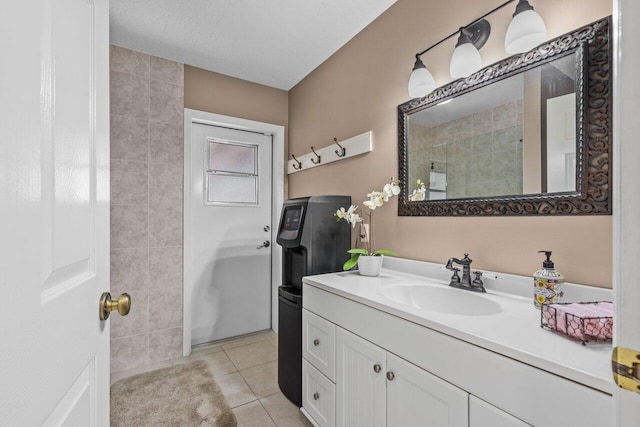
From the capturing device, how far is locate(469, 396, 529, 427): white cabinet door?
2.36 ft

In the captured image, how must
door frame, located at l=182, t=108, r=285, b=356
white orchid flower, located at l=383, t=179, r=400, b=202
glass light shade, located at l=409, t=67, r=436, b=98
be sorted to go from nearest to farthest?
glass light shade, located at l=409, t=67, r=436, b=98
white orchid flower, located at l=383, t=179, r=400, b=202
door frame, located at l=182, t=108, r=285, b=356

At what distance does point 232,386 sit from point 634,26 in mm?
2429

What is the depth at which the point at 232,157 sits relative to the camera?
2836 millimetres

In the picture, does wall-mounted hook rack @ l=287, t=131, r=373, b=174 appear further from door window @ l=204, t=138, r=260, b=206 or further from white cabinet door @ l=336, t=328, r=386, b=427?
white cabinet door @ l=336, t=328, r=386, b=427

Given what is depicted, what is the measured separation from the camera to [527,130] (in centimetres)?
119

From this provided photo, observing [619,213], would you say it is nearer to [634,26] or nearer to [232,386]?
[634,26]

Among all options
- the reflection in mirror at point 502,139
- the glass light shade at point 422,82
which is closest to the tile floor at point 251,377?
the reflection in mirror at point 502,139

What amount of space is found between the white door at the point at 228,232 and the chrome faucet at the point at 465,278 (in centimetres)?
199

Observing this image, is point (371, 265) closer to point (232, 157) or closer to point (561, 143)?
point (561, 143)

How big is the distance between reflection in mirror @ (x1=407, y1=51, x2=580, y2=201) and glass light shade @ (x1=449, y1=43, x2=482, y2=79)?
11 cm

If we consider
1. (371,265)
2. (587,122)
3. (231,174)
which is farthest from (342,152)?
(587,122)

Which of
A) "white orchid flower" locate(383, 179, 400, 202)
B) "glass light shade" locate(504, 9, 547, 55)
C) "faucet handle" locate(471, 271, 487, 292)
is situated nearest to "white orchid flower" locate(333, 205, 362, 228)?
"white orchid flower" locate(383, 179, 400, 202)

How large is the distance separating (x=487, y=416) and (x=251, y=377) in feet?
5.92

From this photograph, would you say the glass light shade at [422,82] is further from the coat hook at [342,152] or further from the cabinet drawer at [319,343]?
the cabinet drawer at [319,343]
